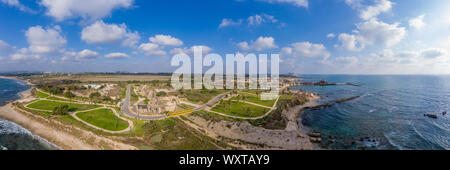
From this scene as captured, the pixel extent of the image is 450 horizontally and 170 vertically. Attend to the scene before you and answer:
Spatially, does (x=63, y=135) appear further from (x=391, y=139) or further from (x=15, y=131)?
(x=391, y=139)

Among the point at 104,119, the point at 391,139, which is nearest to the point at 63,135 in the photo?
the point at 104,119

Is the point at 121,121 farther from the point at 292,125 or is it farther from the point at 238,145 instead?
the point at 292,125

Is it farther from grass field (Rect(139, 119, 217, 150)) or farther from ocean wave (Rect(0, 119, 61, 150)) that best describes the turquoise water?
ocean wave (Rect(0, 119, 61, 150))

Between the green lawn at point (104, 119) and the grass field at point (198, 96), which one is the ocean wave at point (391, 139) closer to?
the grass field at point (198, 96)

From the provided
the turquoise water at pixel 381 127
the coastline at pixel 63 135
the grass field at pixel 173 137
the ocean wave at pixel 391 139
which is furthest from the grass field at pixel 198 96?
the ocean wave at pixel 391 139

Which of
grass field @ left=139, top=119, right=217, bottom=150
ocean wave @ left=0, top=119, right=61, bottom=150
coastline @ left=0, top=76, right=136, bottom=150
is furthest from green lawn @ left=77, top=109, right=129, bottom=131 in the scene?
ocean wave @ left=0, top=119, right=61, bottom=150
